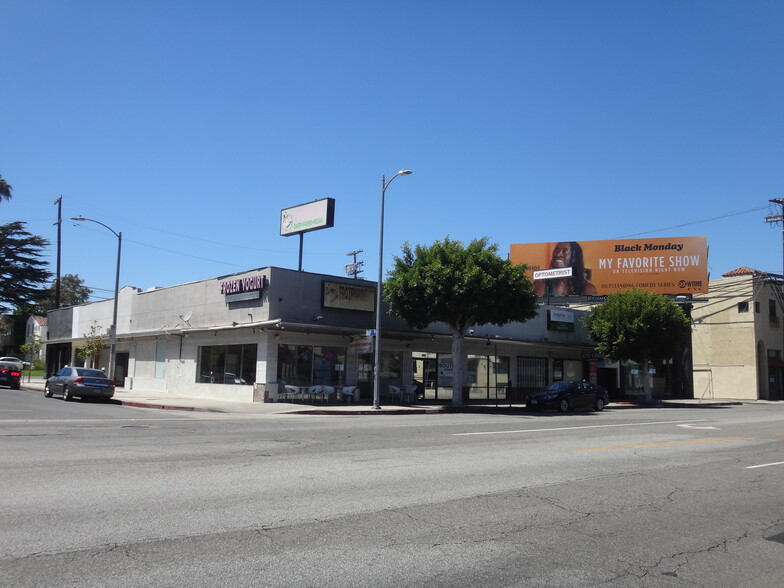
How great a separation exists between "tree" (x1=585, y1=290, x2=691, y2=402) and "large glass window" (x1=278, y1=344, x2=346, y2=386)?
16.2 metres

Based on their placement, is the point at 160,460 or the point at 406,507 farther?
the point at 160,460

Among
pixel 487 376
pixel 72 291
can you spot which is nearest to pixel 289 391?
pixel 487 376

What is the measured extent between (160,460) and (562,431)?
10.9 metres

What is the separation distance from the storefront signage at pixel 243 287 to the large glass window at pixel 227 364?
7.11 feet

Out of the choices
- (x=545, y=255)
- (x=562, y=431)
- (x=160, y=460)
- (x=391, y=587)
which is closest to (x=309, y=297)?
(x=562, y=431)

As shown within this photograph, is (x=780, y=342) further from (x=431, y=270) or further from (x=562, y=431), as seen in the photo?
(x=562, y=431)

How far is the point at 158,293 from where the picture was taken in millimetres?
35531

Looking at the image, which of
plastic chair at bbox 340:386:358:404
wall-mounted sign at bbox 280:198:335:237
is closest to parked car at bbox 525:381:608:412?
plastic chair at bbox 340:386:358:404

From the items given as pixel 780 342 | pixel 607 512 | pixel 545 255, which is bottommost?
pixel 607 512

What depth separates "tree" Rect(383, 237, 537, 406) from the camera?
2623 centimetres

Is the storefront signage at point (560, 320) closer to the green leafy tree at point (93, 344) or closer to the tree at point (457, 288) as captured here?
the tree at point (457, 288)

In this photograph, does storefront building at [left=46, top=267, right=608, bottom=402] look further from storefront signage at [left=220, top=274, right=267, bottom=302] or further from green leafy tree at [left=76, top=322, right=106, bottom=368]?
green leafy tree at [left=76, top=322, right=106, bottom=368]

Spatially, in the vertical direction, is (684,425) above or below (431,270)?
below

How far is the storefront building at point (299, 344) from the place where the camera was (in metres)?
27.5
